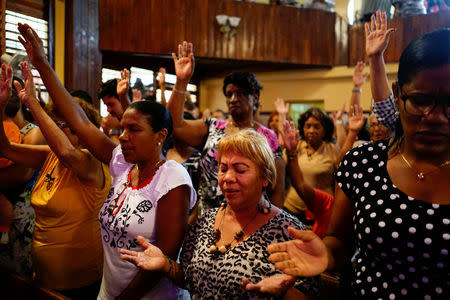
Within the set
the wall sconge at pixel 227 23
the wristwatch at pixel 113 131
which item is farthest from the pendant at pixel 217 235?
the wall sconge at pixel 227 23

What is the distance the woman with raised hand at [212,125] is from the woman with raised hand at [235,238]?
0.72m

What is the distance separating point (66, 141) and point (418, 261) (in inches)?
58.5

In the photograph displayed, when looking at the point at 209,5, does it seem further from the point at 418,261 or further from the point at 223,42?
the point at 418,261

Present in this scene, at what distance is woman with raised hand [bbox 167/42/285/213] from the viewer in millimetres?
2160

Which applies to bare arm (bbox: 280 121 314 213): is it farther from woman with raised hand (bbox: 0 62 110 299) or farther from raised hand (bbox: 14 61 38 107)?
raised hand (bbox: 14 61 38 107)

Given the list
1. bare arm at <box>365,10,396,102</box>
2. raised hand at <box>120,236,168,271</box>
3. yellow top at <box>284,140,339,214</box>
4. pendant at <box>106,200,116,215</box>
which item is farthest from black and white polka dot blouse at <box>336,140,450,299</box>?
yellow top at <box>284,140,339,214</box>

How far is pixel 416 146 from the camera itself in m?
0.97

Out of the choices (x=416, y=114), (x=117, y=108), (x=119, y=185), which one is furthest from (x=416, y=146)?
(x=117, y=108)

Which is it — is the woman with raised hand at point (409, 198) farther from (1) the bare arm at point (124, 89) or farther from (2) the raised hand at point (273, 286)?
(1) the bare arm at point (124, 89)

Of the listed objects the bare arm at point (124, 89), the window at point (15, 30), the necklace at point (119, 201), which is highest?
the window at point (15, 30)

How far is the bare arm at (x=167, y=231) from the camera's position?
1.45 meters

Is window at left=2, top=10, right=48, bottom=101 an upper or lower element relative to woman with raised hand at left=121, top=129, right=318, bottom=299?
upper

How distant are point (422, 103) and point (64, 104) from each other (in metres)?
1.53

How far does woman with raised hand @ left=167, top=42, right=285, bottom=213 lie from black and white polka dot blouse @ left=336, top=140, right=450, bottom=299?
1058 millimetres
